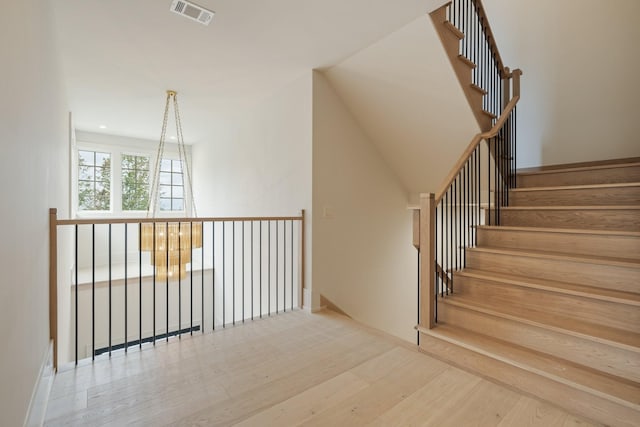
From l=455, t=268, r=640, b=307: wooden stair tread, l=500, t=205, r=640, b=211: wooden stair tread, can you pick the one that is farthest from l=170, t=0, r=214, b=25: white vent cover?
l=500, t=205, r=640, b=211: wooden stair tread

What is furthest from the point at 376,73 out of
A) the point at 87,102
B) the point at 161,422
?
the point at 87,102

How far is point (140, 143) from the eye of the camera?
6.19 metres

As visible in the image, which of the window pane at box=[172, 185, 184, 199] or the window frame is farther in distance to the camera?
the window pane at box=[172, 185, 184, 199]

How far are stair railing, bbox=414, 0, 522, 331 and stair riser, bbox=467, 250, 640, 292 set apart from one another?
193mm

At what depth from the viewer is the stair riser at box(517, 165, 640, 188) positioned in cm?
281

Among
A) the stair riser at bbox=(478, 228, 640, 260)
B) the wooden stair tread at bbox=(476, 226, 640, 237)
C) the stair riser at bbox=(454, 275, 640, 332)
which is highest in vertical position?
the wooden stair tread at bbox=(476, 226, 640, 237)

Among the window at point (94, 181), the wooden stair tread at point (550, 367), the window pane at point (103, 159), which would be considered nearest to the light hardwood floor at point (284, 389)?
the wooden stair tread at point (550, 367)

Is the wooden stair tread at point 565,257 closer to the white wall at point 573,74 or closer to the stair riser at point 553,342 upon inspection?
the stair riser at point 553,342

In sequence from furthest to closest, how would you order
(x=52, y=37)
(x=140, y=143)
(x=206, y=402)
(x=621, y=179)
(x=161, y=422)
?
(x=140, y=143) → (x=621, y=179) → (x=52, y=37) → (x=206, y=402) → (x=161, y=422)

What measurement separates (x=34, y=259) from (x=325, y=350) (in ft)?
6.17

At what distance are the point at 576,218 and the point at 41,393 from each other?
12.9 ft

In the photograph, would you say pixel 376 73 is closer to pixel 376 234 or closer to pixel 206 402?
pixel 376 234

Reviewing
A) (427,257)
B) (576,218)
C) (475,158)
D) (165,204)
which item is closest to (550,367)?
(427,257)

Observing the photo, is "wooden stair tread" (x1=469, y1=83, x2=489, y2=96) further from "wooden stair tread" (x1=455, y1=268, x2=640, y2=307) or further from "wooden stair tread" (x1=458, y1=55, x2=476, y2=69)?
"wooden stair tread" (x1=455, y1=268, x2=640, y2=307)
